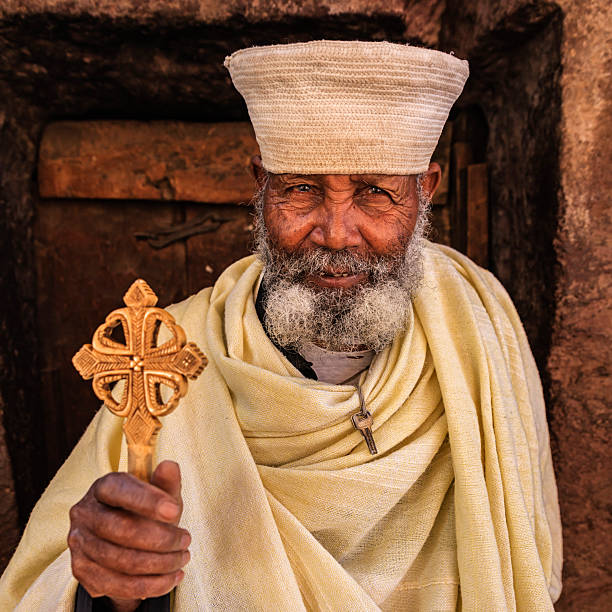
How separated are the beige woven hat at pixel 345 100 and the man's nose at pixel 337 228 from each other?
0.09 meters

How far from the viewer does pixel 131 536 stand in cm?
84

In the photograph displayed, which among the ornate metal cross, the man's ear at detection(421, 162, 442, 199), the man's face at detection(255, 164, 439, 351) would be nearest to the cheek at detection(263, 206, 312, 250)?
the man's face at detection(255, 164, 439, 351)

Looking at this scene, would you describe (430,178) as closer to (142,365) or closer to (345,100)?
(345,100)

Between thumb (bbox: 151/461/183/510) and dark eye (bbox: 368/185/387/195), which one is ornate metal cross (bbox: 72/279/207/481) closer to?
thumb (bbox: 151/461/183/510)

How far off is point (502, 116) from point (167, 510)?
1.85 metres

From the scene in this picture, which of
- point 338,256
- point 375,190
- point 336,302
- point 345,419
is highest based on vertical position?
point 375,190

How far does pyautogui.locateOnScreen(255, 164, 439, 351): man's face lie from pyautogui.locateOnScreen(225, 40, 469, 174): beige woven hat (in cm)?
5

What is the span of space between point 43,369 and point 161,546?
1.80 metres

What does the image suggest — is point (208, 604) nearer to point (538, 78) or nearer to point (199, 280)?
point (199, 280)

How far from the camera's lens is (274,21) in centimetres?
183

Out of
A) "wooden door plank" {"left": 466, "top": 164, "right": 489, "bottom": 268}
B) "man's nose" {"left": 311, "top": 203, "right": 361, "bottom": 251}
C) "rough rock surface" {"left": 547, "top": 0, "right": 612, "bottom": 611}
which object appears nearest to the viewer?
"man's nose" {"left": 311, "top": 203, "right": 361, "bottom": 251}

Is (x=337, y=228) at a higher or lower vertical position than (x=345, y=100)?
lower

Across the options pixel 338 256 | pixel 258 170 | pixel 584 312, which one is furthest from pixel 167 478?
pixel 584 312

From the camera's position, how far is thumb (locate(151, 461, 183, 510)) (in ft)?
2.75
